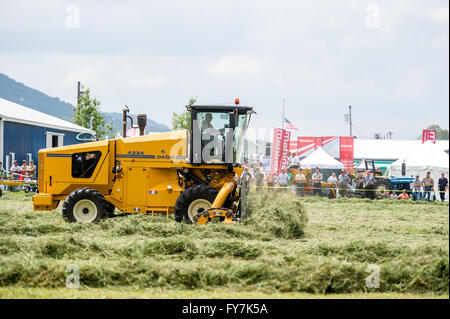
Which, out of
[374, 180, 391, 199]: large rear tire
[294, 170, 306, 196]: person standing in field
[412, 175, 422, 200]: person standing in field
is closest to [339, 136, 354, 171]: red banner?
[374, 180, 391, 199]: large rear tire

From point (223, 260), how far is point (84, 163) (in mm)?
6373

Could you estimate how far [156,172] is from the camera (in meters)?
13.0

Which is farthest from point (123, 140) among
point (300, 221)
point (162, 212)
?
point (300, 221)

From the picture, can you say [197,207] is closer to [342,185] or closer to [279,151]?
[342,185]

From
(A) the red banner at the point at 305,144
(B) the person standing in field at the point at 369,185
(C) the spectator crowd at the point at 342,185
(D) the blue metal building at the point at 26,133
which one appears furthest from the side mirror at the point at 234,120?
(A) the red banner at the point at 305,144

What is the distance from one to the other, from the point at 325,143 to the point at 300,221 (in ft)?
114

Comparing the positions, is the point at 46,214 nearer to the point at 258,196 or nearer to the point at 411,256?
the point at 258,196

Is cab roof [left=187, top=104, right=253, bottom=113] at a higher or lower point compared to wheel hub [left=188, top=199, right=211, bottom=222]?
higher

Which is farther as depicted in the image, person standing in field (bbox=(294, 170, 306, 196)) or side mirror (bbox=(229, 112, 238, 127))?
person standing in field (bbox=(294, 170, 306, 196))

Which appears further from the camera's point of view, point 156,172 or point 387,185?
point 387,185

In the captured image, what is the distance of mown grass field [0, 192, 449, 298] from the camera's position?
668 cm

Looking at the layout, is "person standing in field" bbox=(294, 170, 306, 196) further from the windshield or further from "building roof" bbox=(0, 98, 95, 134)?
"building roof" bbox=(0, 98, 95, 134)

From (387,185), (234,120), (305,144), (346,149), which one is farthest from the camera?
(305,144)

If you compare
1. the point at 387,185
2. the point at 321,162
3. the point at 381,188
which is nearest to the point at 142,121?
the point at 381,188
